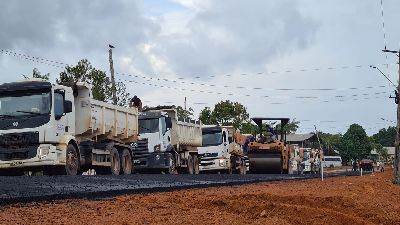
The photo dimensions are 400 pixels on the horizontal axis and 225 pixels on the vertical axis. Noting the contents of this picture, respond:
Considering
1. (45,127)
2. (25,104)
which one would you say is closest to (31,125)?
(45,127)

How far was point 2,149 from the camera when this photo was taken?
65.1 feet

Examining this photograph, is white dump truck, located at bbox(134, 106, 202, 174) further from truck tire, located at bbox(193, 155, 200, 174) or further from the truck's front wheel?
truck tire, located at bbox(193, 155, 200, 174)

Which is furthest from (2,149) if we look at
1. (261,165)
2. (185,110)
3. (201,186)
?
(185,110)

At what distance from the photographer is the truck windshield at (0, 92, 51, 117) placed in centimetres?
1994

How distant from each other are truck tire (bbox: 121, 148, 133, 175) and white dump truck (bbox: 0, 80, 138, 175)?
3.18 meters

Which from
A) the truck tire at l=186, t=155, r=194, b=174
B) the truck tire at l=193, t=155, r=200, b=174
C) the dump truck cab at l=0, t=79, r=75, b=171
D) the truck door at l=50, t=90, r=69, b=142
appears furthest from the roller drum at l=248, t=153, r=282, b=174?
the dump truck cab at l=0, t=79, r=75, b=171

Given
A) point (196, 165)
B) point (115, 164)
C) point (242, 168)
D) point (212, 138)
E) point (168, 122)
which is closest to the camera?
point (115, 164)

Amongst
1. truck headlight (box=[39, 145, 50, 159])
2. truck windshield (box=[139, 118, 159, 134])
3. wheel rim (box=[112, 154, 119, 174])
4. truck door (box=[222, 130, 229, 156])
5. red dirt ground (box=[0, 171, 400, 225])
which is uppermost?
truck windshield (box=[139, 118, 159, 134])

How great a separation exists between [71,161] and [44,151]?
4.91ft

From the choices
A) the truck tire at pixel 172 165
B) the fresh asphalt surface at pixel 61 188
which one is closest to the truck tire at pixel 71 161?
the fresh asphalt surface at pixel 61 188

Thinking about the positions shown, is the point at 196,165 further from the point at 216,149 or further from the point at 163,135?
the point at 163,135

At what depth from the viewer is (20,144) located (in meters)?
19.7

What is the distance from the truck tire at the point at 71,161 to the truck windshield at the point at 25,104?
1713 mm

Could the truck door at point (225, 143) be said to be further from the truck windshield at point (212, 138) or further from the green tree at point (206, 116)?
the green tree at point (206, 116)
